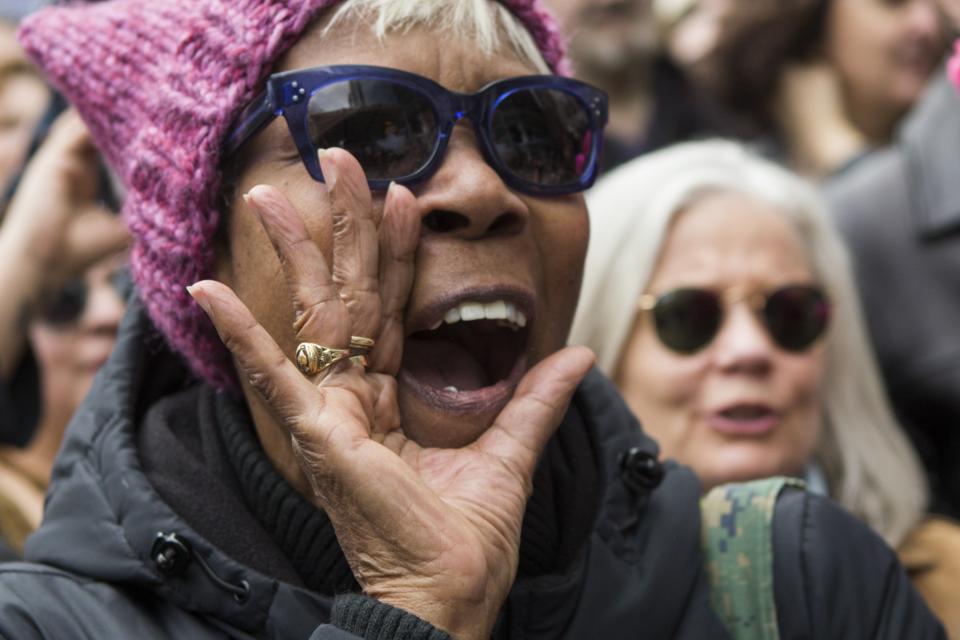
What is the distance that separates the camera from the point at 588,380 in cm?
251

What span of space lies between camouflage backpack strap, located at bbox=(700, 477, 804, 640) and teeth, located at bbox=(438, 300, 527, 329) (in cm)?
56

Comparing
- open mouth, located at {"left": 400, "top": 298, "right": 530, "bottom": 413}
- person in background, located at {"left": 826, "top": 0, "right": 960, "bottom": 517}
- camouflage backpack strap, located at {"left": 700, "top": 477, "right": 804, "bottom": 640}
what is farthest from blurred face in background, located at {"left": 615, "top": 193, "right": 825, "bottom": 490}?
open mouth, located at {"left": 400, "top": 298, "right": 530, "bottom": 413}

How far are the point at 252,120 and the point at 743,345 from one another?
1.63 metres

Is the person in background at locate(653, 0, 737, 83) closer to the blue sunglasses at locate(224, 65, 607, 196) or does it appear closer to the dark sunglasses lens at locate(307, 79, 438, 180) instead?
the blue sunglasses at locate(224, 65, 607, 196)

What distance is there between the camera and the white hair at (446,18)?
215 cm

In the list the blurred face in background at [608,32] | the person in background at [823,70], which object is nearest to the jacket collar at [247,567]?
the person in background at [823,70]

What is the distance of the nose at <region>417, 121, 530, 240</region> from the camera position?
205 cm

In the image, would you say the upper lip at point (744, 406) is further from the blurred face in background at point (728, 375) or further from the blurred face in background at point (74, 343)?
the blurred face in background at point (74, 343)

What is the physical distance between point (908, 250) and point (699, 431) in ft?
3.06

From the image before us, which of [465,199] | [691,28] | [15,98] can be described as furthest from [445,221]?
[691,28]

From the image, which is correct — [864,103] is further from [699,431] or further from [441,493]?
[441,493]

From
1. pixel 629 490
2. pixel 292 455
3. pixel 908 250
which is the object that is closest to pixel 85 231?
pixel 292 455

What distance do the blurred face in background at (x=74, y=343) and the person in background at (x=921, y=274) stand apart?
2178 millimetres

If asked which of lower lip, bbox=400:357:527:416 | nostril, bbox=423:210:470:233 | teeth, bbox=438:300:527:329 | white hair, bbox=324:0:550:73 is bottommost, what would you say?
lower lip, bbox=400:357:527:416
